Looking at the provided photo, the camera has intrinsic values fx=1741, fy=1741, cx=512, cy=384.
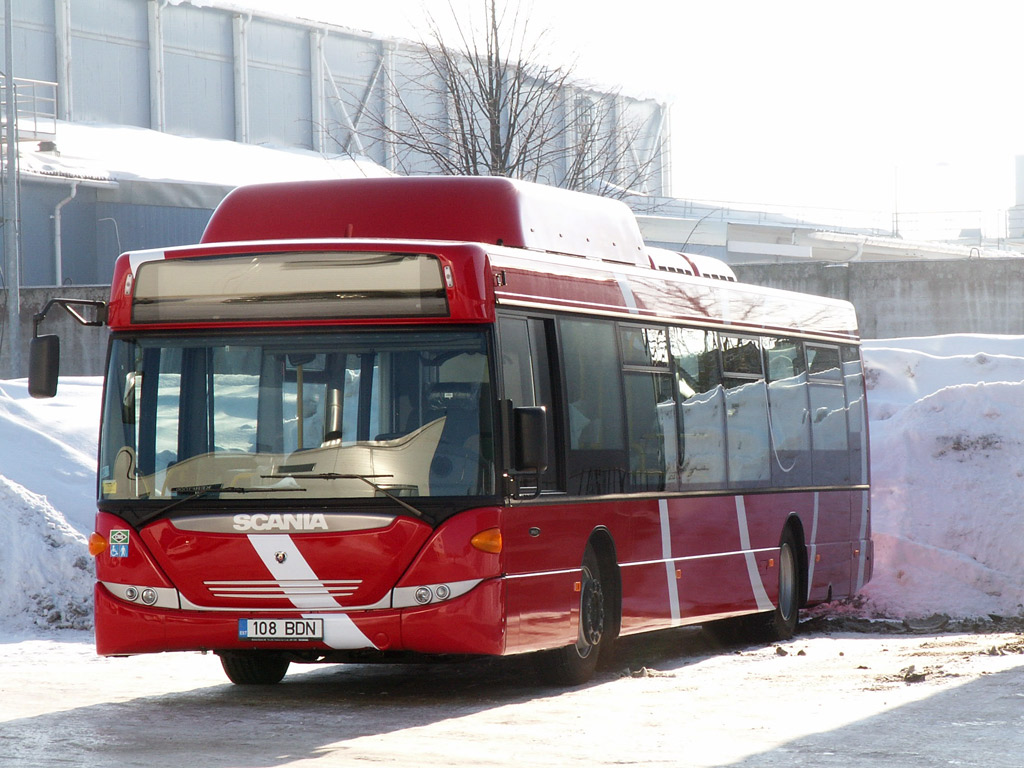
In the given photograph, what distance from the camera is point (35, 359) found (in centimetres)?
999

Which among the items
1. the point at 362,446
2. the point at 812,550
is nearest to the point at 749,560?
the point at 812,550

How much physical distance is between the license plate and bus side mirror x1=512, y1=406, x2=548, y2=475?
1452 mm

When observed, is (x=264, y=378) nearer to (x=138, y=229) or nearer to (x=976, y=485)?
(x=976, y=485)

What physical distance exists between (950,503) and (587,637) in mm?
8858

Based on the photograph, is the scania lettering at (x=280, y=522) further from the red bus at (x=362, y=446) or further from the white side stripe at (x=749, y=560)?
the white side stripe at (x=749, y=560)

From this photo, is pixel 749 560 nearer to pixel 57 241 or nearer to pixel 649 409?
pixel 649 409

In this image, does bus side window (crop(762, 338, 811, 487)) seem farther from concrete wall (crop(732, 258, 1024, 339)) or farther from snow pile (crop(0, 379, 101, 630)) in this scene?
concrete wall (crop(732, 258, 1024, 339))

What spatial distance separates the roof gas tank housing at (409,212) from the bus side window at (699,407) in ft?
4.15

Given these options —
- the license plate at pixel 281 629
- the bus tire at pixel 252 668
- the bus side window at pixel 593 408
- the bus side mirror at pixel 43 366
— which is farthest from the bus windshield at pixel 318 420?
the bus tire at pixel 252 668

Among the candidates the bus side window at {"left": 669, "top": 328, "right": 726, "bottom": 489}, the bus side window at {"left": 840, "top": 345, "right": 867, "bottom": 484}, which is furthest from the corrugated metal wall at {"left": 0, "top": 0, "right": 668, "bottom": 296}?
the bus side window at {"left": 669, "top": 328, "right": 726, "bottom": 489}

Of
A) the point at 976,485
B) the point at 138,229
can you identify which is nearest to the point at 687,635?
the point at 976,485

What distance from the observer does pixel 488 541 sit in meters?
9.59

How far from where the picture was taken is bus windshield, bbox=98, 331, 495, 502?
31.4ft

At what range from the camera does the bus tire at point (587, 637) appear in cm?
1075
